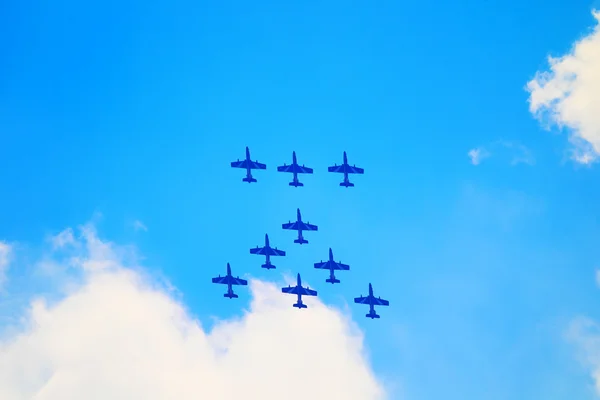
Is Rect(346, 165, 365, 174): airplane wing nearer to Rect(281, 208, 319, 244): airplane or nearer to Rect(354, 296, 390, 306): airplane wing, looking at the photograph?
Rect(281, 208, 319, 244): airplane

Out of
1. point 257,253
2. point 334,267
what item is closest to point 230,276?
point 257,253

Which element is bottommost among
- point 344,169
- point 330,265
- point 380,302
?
point 380,302

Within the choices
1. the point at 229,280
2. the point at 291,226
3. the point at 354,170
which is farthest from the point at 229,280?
the point at 354,170

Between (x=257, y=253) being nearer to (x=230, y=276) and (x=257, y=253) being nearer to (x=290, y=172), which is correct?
(x=230, y=276)

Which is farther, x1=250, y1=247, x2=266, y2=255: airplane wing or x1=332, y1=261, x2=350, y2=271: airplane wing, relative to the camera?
x1=332, y1=261, x2=350, y2=271: airplane wing

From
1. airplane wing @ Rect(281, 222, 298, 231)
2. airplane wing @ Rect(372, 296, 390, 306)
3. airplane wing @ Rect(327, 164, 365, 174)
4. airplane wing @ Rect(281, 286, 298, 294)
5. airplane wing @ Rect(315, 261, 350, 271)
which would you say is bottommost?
airplane wing @ Rect(372, 296, 390, 306)

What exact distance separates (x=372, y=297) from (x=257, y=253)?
2752 centimetres

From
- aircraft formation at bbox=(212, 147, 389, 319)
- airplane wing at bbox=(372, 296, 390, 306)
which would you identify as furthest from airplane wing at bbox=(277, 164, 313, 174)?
airplane wing at bbox=(372, 296, 390, 306)

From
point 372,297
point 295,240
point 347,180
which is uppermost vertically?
point 347,180

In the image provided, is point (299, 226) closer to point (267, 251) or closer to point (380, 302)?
point (267, 251)

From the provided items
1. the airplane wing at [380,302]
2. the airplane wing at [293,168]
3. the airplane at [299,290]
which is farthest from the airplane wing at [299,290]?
the airplane wing at [293,168]

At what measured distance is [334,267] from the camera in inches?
7200

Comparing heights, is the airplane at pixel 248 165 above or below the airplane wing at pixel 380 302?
above

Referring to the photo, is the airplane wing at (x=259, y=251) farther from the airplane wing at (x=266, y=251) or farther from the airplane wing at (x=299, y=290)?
the airplane wing at (x=299, y=290)
